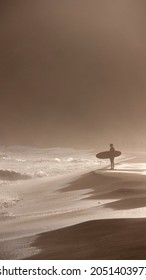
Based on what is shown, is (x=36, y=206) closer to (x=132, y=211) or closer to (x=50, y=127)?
(x=132, y=211)

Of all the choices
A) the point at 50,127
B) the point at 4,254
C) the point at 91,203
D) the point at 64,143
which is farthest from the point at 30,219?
the point at 50,127

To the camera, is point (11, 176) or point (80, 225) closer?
point (80, 225)

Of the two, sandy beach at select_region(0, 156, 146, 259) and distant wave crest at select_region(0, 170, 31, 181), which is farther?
distant wave crest at select_region(0, 170, 31, 181)

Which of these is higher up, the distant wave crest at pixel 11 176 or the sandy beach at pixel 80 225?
the distant wave crest at pixel 11 176

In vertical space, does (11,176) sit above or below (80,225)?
above

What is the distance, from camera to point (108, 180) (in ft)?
75.8

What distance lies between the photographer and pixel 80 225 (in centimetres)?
1241

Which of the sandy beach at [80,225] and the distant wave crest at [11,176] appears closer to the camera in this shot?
the sandy beach at [80,225]

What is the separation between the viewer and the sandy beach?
1009 centimetres

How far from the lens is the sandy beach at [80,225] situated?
10.1 metres

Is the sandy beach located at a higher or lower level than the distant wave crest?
lower
